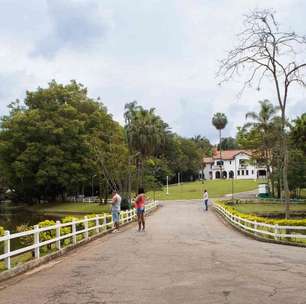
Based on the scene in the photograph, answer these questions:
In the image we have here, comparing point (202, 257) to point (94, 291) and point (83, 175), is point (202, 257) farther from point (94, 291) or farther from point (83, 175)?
point (83, 175)

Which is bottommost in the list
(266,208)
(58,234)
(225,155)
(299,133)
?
(266,208)

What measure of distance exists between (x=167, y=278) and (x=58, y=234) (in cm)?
625

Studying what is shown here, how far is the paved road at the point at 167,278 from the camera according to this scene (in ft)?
27.9

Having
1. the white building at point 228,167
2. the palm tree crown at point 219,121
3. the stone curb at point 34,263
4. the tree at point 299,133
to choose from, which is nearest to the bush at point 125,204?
the tree at point 299,133

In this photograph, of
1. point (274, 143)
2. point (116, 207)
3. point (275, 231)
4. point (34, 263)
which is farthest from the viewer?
point (274, 143)

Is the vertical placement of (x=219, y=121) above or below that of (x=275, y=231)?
above

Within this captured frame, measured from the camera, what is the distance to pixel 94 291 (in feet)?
30.0

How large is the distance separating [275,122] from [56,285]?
211 ft

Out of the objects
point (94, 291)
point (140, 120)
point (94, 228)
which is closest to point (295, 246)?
point (94, 228)

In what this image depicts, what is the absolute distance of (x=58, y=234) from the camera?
15828 mm

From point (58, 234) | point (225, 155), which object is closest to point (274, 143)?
point (58, 234)

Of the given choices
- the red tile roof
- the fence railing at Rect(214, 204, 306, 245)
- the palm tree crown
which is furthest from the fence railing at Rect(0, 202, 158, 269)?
the red tile roof

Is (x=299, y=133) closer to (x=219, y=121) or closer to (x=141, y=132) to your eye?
(x=141, y=132)

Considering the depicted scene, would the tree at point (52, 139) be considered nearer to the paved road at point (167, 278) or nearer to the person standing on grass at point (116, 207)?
the person standing on grass at point (116, 207)
